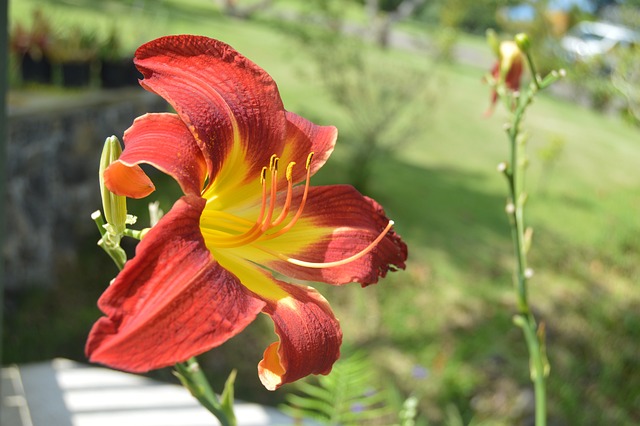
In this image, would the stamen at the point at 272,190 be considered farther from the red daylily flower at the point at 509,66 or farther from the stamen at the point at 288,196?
the red daylily flower at the point at 509,66

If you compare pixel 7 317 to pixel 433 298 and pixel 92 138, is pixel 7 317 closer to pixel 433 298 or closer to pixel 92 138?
pixel 92 138

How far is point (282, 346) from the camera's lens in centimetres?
48

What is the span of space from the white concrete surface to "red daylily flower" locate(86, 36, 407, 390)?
4.68 ft

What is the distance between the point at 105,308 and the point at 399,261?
Answer: 264 millimetres

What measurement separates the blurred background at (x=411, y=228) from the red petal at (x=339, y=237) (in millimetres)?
1774

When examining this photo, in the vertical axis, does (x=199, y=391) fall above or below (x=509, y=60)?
below

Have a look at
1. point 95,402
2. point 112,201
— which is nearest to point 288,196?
point 112,201

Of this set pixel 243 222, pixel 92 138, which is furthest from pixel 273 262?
pixel 92 138

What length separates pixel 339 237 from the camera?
1.94ft

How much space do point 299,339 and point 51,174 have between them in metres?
3.46

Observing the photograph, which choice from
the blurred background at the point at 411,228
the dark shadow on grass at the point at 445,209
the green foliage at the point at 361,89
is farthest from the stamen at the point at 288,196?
the green foliage at the point at 361,89

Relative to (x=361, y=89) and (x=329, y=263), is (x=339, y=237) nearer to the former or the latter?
(x=329, y=263)

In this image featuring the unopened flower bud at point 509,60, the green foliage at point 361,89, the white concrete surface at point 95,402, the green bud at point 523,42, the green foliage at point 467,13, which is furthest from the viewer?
the green foliage at point 467,13

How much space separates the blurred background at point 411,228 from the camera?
11.7 feet
